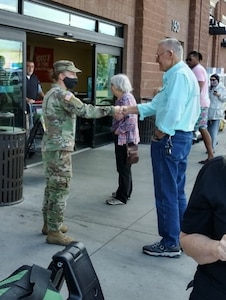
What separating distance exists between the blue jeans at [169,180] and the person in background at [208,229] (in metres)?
2.28

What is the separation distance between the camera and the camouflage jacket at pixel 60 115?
431 centimetres

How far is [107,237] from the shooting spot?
186 inches

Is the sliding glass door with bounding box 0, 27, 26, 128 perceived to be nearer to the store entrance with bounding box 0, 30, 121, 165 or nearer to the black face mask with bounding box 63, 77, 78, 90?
the store entrance with bounding box 0, 30, 121, 165

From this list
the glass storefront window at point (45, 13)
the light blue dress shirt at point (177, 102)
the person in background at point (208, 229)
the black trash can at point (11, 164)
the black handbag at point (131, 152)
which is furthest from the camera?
the glass storefront window at point (45, 13)

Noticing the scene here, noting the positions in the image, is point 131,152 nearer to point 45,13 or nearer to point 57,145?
point 57,145

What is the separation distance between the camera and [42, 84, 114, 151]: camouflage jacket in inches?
170

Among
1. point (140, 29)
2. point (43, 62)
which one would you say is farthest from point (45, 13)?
point (43, 62)

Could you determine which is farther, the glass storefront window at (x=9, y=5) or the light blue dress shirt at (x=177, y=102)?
the glass storefront window at (x=9, y=5)

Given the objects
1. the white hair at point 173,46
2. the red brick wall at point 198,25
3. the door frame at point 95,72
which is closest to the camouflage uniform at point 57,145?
the white hair at point 173,46

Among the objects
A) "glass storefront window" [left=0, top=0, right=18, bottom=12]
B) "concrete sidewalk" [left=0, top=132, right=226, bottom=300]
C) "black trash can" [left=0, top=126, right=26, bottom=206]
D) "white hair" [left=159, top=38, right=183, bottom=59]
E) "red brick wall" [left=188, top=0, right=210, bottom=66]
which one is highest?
"red brick wall" [left=188, top=0, right=210, bottom=66]

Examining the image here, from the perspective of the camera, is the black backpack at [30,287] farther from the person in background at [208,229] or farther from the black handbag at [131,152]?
the black handbag at [131,152]

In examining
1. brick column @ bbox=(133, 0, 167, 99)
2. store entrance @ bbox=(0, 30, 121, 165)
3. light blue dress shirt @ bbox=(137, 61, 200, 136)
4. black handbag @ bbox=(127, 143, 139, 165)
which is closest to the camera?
light blue dress shirt @ bbox=(137, 61, 200, 136)

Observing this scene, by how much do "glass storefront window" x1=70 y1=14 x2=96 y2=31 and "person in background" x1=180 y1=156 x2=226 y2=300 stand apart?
7.40m

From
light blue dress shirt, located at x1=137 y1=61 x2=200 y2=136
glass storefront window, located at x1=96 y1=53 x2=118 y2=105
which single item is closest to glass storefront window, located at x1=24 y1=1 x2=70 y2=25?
glass storefront window, located at x1=96 y1=53 x2=118 y2=105
